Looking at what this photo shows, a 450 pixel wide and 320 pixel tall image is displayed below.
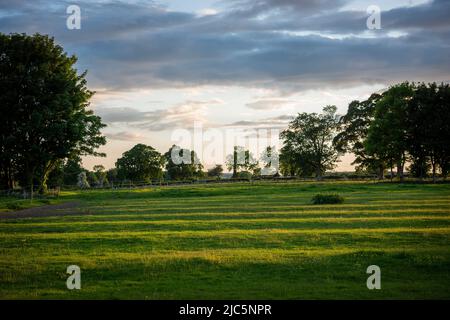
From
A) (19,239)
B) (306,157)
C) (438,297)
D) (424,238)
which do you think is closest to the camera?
(438,297)

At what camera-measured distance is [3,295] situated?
1365cm

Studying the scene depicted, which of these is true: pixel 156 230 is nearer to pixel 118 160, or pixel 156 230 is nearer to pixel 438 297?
pixel 438 297

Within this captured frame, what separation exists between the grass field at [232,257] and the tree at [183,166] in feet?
346

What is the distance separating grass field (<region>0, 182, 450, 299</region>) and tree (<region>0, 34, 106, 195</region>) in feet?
98.9

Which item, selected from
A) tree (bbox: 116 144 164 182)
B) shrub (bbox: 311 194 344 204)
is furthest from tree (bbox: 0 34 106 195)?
tree (bbox: 116 144 164 182)

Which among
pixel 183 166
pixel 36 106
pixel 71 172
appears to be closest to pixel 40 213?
pixel 36 106

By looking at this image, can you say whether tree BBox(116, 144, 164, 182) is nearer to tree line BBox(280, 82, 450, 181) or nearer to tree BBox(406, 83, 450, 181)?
tree line BBox(280, 82, 450, 181)

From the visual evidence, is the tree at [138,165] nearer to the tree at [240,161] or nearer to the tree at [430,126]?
the tree at [240,161]

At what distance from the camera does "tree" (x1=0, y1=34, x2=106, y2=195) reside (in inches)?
2288

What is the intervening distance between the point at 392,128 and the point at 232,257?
76479mm

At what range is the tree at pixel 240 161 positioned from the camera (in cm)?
14159

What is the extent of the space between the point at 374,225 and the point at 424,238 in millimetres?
4865

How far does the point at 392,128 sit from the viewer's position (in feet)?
285
